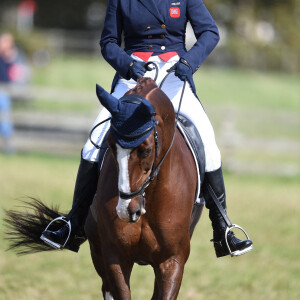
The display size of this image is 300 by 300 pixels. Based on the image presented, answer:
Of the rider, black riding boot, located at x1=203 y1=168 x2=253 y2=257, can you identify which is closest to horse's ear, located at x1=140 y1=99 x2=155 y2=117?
the rider

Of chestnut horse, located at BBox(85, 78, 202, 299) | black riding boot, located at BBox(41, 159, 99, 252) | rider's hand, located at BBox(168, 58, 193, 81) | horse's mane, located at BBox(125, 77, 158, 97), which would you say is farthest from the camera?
black riding boot, located at BBox(41, 159, 99, 252)

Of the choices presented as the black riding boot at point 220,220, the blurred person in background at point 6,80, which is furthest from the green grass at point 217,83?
the black riding boot at point 220,220

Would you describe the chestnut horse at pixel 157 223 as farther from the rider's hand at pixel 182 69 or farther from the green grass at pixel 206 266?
the green grass at pixel 206 266

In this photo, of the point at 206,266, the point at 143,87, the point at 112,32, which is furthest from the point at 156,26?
the point at 206,266

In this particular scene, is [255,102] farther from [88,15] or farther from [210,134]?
[88,15]

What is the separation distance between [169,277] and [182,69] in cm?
138

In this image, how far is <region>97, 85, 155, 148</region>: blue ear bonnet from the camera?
378 cm

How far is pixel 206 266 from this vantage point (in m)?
7.71

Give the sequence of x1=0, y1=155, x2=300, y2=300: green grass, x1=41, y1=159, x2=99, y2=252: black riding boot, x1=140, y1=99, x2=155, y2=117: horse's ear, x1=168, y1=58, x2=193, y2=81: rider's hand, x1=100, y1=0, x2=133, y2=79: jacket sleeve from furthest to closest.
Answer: x1=0, y1=155, x2=300, y2=300: green grass, x1=41, y1=159, x2=99, y2=252: black riding boot, x1=100, y1=0, x2=133, y2=79: jacket sleeve, x1=168, y1=58, x2=193, y2=81: rider's hand, x1=140, y1=99, x2=155, y2=117: horse's ear

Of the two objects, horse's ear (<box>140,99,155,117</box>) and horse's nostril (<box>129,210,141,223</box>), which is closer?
horse's ear (<box>140,99,155,117</box>)

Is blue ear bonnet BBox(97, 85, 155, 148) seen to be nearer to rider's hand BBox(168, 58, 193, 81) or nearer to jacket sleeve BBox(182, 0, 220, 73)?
rider's hand BBox(168, 58, 193, 81)

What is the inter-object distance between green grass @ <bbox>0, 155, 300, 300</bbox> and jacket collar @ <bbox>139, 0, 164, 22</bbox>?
2825mm

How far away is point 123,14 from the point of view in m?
4.86

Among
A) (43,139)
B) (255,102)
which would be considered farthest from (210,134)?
(255,102)
